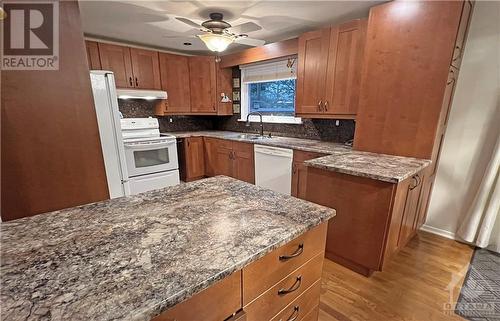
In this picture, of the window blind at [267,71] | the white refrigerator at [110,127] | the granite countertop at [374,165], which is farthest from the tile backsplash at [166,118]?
the granite countertop at [374,165]

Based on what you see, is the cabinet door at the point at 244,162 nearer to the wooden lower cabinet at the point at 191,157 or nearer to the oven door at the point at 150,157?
the wooden lower cabinet at the point at 191,157

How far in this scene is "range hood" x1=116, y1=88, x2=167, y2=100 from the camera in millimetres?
3239

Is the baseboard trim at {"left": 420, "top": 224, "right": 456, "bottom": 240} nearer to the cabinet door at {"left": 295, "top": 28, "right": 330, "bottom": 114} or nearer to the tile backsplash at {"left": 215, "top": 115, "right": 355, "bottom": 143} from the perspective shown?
the tile backsplash at {"left": 215, "top": 115, "right": 355, "bottom": 143}

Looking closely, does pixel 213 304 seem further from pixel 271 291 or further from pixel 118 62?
pixel 118 62

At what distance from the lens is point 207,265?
0.65m

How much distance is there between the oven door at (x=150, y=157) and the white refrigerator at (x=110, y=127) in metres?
0.56

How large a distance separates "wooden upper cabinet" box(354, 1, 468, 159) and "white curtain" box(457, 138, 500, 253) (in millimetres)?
631

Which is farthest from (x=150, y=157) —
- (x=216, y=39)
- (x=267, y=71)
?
(x=267, y=71)

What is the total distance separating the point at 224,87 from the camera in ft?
13.6

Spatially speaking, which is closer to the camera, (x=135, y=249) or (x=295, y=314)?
(x=135, y=249)

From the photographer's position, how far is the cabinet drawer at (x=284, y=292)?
0.80 metres

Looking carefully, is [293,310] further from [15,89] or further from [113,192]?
[113,192]

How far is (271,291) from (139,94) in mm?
3429

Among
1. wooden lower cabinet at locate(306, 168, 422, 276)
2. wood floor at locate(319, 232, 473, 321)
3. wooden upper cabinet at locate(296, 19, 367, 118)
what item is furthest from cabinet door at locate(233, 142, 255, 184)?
wood floor at locate(319, 232, 473, 321)
